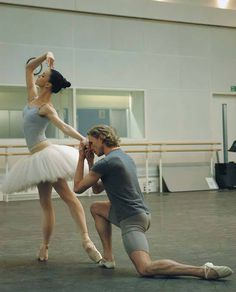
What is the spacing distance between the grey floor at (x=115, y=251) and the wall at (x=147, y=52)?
3668 millimetres

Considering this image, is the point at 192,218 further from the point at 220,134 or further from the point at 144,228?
the point at 220,134

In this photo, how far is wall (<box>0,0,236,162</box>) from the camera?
845 centimetres

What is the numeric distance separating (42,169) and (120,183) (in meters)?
0.62

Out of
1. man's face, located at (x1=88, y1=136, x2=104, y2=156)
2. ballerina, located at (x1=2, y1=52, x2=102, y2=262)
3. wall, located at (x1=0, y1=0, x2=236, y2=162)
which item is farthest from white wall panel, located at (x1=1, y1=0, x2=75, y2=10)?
man's face, located at (x1=88, y1=136, x2=104, y2=156)

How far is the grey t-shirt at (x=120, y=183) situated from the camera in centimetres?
259

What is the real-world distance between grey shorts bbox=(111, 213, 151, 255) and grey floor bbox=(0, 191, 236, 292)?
179 mm

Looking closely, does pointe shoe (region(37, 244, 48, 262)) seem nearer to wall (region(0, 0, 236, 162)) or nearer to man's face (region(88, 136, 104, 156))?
man's face (region(88, 136, 104, 156))

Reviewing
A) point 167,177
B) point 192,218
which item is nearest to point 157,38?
point 167,177

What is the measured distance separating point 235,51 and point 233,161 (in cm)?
251

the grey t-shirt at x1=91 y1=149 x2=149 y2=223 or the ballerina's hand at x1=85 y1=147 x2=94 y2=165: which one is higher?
the ballerina's hand at x1=85 y1=147 x2=94 y2=165

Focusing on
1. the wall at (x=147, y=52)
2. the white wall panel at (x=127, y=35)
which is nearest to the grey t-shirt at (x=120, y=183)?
the wall at (x=147, y=52)

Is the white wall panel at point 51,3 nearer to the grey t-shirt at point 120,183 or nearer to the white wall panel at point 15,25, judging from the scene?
the white wall panel at point 15,25

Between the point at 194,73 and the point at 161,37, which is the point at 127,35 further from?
the point at 194,73

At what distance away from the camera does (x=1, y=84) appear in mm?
8156
